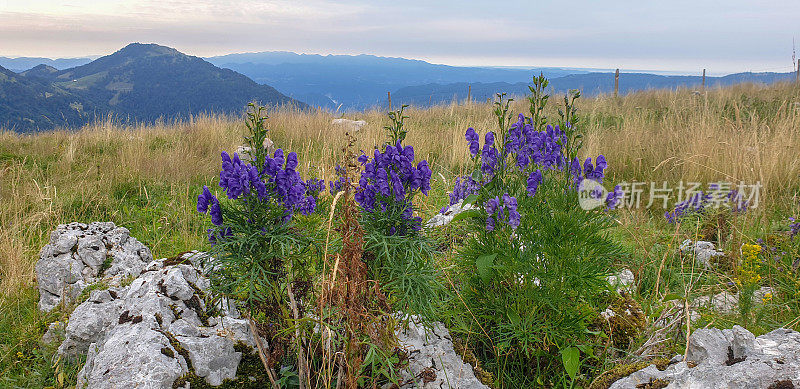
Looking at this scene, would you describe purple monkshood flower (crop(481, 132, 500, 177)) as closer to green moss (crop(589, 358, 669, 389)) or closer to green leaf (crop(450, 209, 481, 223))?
green leaf (crop(450, 209, 481, 223))

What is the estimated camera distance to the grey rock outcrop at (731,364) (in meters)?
1.55

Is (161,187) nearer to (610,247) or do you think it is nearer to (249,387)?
(249,387)

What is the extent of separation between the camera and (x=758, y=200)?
519 cm

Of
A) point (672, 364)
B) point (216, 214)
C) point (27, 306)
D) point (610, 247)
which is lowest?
point (27, 306)

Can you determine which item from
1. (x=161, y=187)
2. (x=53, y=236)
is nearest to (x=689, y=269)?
(x=53, y=236)

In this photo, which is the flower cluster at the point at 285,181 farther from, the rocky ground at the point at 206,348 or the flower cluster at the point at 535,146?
the flower cluster at the point at 535,146

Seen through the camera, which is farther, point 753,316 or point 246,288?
point 753,316

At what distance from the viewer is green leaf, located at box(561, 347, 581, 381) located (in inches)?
82.4

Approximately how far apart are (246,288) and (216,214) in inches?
14.6

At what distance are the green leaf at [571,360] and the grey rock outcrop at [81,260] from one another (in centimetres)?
294

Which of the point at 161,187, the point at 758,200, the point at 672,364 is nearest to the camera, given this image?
the point at 672,364

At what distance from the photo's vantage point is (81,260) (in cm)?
345

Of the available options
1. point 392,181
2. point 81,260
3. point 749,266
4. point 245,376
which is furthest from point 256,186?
point 749,266

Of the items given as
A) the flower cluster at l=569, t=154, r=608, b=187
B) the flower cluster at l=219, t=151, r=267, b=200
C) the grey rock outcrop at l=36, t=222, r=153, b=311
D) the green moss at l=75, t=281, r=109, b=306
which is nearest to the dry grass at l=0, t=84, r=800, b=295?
the grey rock outcrop at l=36, t=222, r=153, b=311
